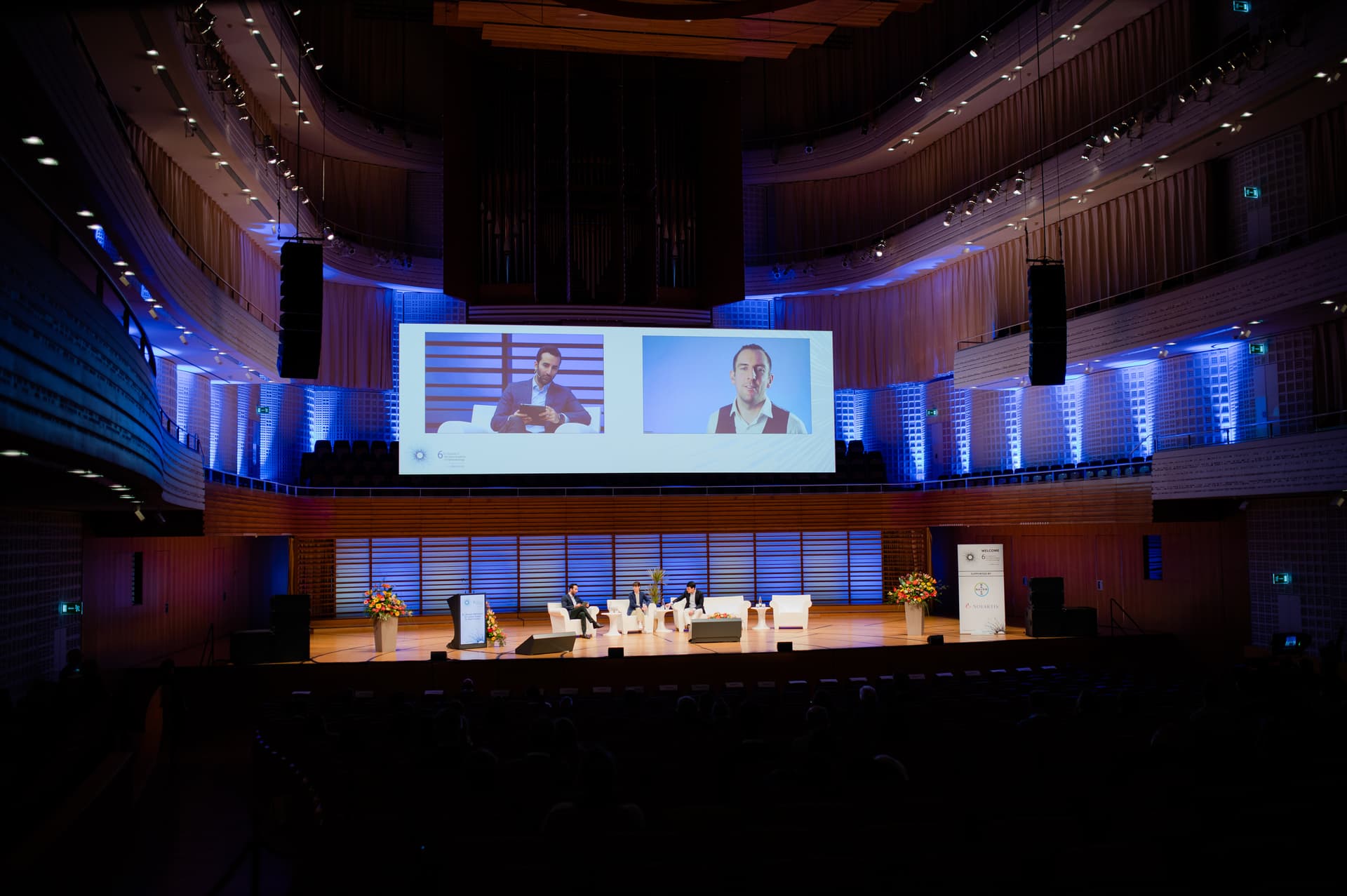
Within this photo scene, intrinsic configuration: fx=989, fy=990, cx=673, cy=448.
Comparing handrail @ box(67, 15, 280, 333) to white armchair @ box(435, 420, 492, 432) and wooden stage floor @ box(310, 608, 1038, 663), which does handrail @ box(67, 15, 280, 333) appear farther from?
wooden stage floor @ box(310, 608, 1038, 663)

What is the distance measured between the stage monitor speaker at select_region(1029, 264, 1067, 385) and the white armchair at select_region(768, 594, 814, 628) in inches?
251

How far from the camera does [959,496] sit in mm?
21500

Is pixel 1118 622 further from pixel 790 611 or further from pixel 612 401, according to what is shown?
pixel 612 401

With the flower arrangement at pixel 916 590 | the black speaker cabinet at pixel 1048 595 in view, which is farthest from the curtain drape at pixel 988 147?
the flower arrangement at pixel 916 590

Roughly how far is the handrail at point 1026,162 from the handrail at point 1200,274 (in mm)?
2643

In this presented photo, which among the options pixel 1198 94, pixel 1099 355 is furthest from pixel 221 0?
pixel 1099 355

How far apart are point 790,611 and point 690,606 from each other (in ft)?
6.46

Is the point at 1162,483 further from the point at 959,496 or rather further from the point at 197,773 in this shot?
the point at 197,773

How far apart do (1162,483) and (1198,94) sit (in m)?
6.28

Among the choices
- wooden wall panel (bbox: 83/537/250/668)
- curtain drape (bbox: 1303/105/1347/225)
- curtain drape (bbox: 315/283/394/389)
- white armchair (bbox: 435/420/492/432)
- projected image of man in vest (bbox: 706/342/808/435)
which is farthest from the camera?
curtain drape (bbox: 315/283/394/389)

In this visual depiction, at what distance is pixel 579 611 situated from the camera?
1828 centimetres

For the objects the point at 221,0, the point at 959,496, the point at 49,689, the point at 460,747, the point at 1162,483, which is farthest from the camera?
the point at 959,496

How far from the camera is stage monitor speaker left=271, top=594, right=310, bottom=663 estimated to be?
1508 centimetres

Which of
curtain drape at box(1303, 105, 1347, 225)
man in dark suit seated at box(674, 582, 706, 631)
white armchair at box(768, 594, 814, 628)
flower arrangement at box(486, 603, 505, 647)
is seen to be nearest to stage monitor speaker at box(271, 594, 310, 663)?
flower arrangement at box(486, 603, 505, 647)
